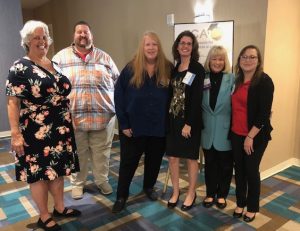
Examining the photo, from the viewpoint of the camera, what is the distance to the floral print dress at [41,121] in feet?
5.90

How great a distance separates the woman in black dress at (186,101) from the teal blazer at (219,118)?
8 cm

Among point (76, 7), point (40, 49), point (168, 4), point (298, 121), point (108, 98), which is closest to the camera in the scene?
point (40, 49)

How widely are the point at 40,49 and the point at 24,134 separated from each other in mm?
569

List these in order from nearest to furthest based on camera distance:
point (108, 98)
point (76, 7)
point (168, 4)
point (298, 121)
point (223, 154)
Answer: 1. point (223, 154)
2. point (108, 98)
3. point (298, 121)
4. point (168, 4)
5. point (76, 7)

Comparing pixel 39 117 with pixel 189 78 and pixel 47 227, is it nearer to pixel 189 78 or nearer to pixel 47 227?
Result: pixel 47 227

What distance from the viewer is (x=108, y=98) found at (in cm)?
254

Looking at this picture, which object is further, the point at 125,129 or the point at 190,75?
the point at 125,129

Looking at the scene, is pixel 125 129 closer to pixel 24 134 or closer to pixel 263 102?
pixel 24 134

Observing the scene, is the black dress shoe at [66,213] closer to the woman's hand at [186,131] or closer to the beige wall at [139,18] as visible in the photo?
the woman's hand at [186,131]

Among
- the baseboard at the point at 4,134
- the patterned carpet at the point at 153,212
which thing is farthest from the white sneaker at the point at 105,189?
the baseboard at the point at 4,134

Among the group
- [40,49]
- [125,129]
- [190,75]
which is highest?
[40,49]

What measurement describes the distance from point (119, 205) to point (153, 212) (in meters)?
0.29

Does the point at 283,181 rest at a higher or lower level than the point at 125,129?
lower

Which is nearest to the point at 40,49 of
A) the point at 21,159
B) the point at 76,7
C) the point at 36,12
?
the point at 21,159
